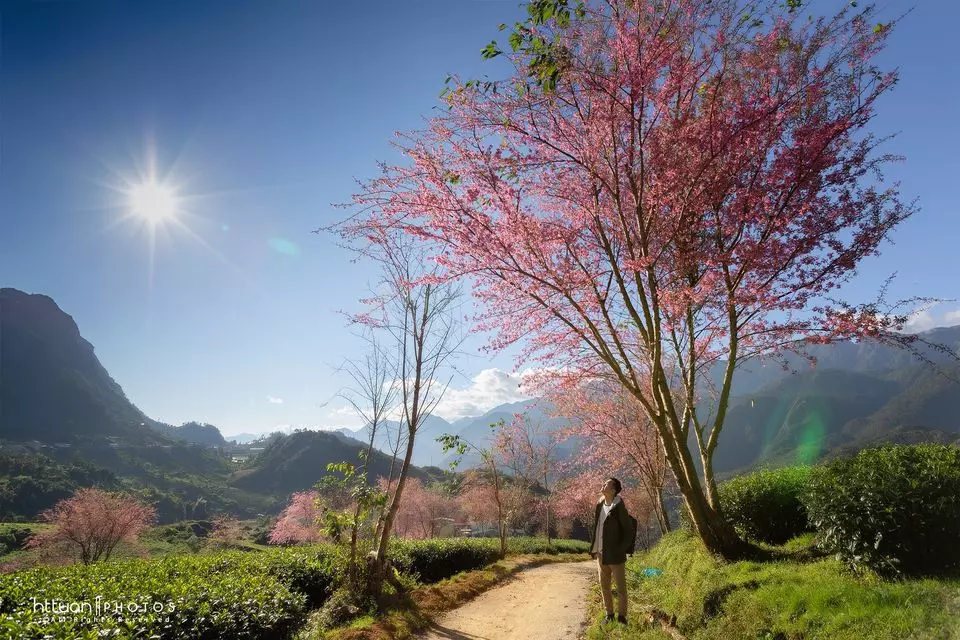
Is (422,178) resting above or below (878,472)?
above

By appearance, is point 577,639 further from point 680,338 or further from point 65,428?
point 65,428

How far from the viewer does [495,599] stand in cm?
979

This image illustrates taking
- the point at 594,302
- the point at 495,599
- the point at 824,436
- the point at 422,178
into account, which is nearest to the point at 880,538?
the point at 594,302

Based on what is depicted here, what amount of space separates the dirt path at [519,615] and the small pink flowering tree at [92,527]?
2844cm

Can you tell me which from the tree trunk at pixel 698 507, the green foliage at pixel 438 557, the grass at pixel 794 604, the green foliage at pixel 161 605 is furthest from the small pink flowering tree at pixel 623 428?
the green foliage at pixel 161 605

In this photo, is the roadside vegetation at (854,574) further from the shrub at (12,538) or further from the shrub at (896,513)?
the shrub at (12,538)

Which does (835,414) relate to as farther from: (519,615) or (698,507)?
(519,615)

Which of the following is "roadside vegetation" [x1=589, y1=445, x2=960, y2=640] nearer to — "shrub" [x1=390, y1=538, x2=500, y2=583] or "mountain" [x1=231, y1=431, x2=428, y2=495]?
"shrub" [x1=390, y1=538, x2=500, y2=583]

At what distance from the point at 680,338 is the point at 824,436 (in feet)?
502

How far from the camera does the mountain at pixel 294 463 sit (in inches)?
4454

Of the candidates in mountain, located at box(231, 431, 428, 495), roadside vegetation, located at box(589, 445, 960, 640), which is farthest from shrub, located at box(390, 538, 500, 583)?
mountain, located at box(231, 431, 428, 495)

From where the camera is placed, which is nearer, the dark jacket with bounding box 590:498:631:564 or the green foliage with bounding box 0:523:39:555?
the dark jacket with bounding box 590:498:631:564

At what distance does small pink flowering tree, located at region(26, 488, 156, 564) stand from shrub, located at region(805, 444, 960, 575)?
3513 centimetres

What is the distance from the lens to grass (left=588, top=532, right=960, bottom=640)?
3400 millimetres
